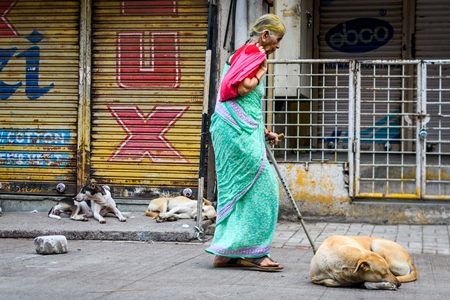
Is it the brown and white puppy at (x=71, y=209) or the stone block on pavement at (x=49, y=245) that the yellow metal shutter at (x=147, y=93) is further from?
the stone block on pavement at (x=49, y=245)

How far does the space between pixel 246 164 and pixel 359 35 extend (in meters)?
7.49

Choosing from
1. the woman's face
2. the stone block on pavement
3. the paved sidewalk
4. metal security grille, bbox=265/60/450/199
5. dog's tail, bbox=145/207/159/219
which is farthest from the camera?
dog's tail, bbox=145/207/159/219

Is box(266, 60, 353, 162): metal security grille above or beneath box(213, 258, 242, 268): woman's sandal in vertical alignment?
above

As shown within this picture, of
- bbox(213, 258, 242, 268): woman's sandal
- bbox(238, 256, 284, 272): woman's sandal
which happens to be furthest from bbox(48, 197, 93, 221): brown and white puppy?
bbox(238, 256, 284, 272): woman's sandal

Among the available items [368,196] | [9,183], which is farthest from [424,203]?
[9,183]

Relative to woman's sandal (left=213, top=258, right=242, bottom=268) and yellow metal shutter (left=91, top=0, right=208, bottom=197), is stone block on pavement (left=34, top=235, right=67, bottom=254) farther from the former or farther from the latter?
yellow metal shutter (left=91, top=0, right=208, bottom=197)

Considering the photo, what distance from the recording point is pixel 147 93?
10.2 meters

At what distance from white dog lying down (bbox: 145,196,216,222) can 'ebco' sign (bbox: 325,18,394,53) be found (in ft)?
16.4

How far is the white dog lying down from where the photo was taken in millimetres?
9117

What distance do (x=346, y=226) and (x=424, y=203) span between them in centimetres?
103

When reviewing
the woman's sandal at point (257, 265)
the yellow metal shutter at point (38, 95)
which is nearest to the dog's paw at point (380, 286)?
the woman's sandal at point (257, 265)

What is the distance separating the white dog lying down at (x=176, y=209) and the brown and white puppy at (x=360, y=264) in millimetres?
3539

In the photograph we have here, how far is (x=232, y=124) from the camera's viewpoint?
21.1 ft

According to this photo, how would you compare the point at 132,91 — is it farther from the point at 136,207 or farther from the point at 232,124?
the point at 232,124
